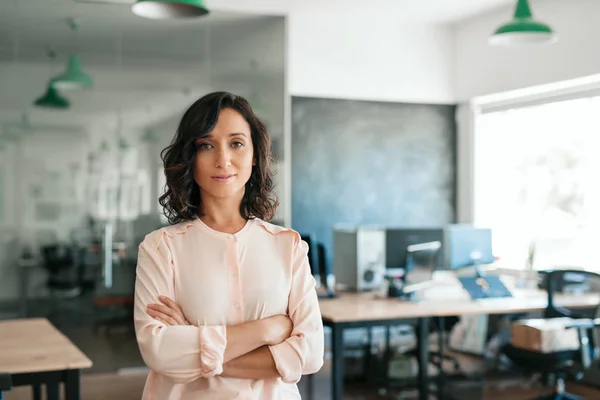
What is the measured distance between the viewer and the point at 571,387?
18.2ft

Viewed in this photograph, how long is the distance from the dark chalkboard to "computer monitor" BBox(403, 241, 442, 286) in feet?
6.00

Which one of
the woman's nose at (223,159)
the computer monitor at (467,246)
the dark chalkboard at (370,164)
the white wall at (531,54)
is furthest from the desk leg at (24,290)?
the woman's nose at (223,159)

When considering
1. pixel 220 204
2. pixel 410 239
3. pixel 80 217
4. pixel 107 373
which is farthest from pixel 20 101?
pixel 220 204

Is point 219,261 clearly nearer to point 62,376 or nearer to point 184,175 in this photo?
point 184,175

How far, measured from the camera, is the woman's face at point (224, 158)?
4.81 ft

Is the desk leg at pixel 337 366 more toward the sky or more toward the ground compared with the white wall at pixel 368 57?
more toward the ground

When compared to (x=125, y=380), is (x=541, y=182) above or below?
above

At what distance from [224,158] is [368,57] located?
17.8ft

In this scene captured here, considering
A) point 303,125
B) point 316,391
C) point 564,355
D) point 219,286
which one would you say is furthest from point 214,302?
point 303,125

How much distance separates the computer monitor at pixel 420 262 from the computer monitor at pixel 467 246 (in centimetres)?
27

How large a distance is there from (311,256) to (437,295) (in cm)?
92

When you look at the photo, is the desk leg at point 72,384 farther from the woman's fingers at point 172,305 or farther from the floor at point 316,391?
the floor at point 316,391

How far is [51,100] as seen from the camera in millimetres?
5457

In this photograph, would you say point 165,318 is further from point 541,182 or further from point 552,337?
point 541,182
